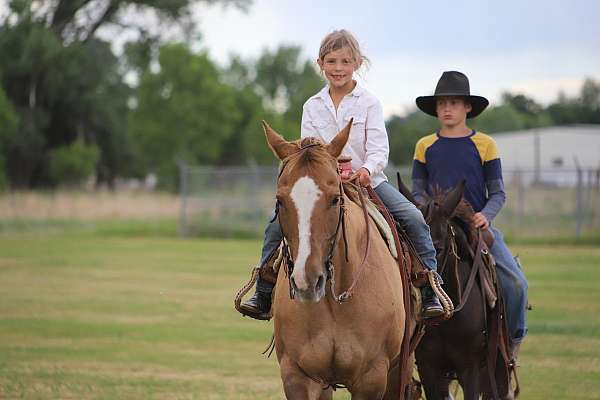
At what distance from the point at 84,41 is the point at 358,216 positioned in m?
41.0

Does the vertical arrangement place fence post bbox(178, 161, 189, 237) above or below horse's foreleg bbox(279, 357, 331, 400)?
below

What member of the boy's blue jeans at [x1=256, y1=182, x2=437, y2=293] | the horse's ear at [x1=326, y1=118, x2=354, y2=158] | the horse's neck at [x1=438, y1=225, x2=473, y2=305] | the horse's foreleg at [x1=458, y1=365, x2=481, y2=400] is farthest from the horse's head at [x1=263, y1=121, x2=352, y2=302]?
the horse's foreleg at [x1=458, y1=365, x2=481, y2=400]

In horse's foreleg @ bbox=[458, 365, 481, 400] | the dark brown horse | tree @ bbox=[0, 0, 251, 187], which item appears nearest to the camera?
horse's foreleg @ bbox=[458, 365, 481, 400]

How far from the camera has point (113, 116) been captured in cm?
6775

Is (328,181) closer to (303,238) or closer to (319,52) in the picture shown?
(303,238)

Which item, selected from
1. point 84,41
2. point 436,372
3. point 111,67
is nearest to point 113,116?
point 111,67

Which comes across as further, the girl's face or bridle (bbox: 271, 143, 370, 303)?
the girl's face

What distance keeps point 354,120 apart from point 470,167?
2.01 metres

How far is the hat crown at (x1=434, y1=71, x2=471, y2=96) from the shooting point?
8078 mm

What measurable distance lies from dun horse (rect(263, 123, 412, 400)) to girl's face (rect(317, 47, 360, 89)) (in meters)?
0.93

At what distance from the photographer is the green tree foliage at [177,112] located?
70312 mm

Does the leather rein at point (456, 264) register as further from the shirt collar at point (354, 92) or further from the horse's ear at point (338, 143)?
the horse's ear at point (338, 143)

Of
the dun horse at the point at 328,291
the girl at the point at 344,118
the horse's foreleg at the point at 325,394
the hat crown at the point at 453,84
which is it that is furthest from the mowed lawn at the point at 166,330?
the dun horse at the point at 328,291

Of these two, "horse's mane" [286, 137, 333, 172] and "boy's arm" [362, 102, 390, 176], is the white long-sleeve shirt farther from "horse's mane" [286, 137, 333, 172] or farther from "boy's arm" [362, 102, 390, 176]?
"horse's mane" [286, 137, 333, 172]
